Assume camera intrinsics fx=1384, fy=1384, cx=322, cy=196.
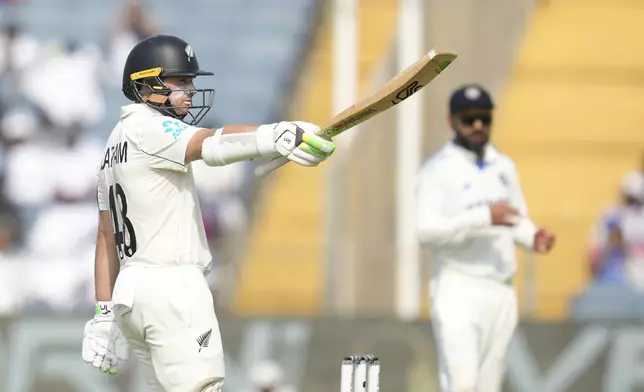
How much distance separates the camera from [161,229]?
4.80 metres

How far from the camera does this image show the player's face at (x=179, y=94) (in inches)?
190

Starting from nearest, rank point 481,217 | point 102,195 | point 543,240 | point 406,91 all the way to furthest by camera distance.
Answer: point 406,91 → point 102,195 → point 481,217 → point 543,240

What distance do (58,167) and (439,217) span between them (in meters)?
6.35

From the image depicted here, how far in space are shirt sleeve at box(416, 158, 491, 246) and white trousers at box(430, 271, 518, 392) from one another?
243 mm

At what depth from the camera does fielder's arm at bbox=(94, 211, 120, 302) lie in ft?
16.8

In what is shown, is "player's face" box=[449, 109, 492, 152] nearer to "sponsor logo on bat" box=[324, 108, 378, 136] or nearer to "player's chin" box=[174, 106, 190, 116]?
"player's chin" box=[174, 106, 190, 116]

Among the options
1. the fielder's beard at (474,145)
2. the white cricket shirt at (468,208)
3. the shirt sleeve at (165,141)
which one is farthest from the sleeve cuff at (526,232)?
the shirt sleeve at (165,141)

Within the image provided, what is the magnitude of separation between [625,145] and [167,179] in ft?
26.2

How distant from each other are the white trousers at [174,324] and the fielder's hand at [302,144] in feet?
2.38

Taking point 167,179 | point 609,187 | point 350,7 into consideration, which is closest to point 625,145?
point 609,187

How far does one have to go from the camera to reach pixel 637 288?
9.13m

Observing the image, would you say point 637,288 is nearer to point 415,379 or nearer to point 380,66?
point 415,379

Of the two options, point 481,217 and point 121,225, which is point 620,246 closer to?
point 481,217

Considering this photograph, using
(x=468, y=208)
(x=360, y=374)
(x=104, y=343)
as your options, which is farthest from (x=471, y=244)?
(x=104, y=343)
